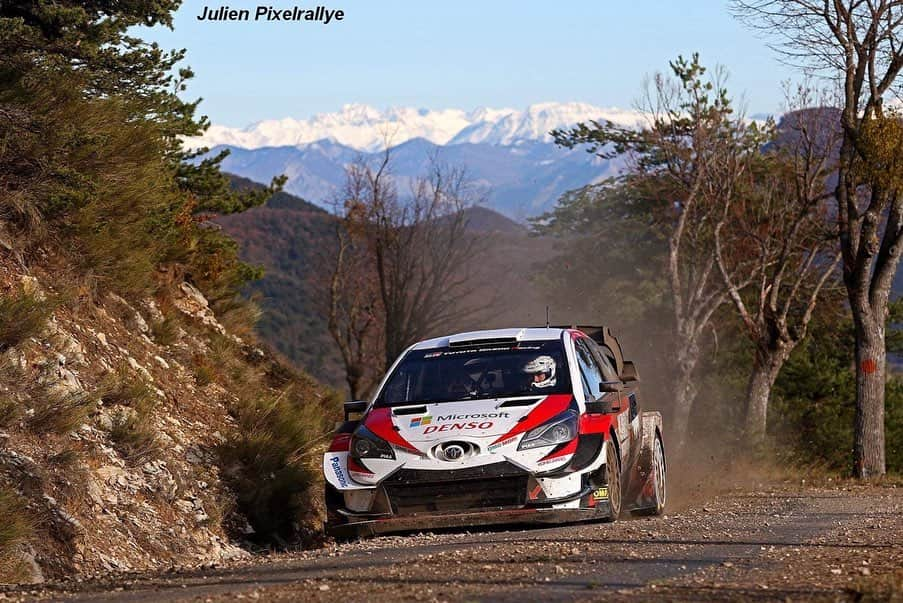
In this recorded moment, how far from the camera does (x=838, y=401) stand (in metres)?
43.5

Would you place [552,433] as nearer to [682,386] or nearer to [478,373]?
[478,373]

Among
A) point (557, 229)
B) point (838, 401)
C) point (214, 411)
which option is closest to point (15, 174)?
point (214, 411)

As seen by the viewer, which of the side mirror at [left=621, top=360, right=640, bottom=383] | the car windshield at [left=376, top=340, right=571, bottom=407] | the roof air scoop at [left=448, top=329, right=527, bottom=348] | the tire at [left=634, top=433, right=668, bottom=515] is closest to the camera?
the car windshield at [left=376, top=340, right=571, bottom=407]

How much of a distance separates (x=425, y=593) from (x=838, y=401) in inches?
1541

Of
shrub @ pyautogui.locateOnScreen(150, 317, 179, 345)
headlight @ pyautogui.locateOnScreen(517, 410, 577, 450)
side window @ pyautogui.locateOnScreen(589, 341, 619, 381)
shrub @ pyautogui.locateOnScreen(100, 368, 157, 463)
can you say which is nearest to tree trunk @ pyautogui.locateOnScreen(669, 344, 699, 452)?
shrub @ pyautogui.locateOnScreen(150, 317, 179, 345)

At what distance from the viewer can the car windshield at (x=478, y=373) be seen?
10883 mm

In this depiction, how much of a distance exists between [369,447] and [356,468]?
0.20 meters

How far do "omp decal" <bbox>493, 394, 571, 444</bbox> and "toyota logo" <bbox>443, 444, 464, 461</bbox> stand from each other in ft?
0.94

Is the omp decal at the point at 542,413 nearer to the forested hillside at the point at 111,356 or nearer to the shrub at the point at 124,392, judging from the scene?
the forested hillside at the point at 111,356

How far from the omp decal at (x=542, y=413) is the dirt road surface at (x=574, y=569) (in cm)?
80

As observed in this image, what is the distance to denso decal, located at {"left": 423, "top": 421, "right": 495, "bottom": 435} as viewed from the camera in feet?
33.3

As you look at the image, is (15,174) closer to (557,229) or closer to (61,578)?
(61,578)

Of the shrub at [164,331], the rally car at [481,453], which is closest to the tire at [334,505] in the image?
the rally car at [481,453]

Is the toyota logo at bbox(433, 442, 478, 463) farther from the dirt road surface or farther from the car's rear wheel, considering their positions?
the car's rear wheel
